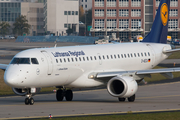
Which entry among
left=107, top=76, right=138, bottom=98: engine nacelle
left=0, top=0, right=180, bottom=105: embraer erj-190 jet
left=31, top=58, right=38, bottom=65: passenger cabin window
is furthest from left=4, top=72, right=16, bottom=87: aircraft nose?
left=107, top=76, right=138, bottom=98: engine nacelle

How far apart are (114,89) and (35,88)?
20.5 feet

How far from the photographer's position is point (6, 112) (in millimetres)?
24969

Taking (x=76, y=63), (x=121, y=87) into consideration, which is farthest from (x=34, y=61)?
(x=121, y=87)

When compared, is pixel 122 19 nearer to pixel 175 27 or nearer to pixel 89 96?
pixel 175 27

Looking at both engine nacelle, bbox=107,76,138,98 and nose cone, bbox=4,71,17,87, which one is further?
engine nacelle, bbox=107,76,138,98

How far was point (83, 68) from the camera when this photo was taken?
30.6m

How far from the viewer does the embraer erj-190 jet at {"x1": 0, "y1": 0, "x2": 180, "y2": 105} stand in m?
27.2

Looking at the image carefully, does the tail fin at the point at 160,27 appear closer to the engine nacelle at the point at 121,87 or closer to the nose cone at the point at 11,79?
the engine nacelle at the point at 121,87

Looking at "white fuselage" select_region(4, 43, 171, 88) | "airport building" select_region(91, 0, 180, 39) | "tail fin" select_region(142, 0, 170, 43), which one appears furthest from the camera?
"airport building" select_region(91, 0, 180, 39)

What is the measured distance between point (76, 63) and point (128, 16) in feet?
505

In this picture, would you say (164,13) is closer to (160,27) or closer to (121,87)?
(160,27)

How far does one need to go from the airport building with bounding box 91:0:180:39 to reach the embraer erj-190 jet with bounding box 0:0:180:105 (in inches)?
5702

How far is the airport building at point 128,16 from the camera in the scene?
590 ft

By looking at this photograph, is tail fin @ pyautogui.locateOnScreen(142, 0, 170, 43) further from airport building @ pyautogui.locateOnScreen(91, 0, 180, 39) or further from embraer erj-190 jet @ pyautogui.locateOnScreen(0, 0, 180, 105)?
airport building @ pyautogui.locateOnScreen(91, 0, 180, 39)
